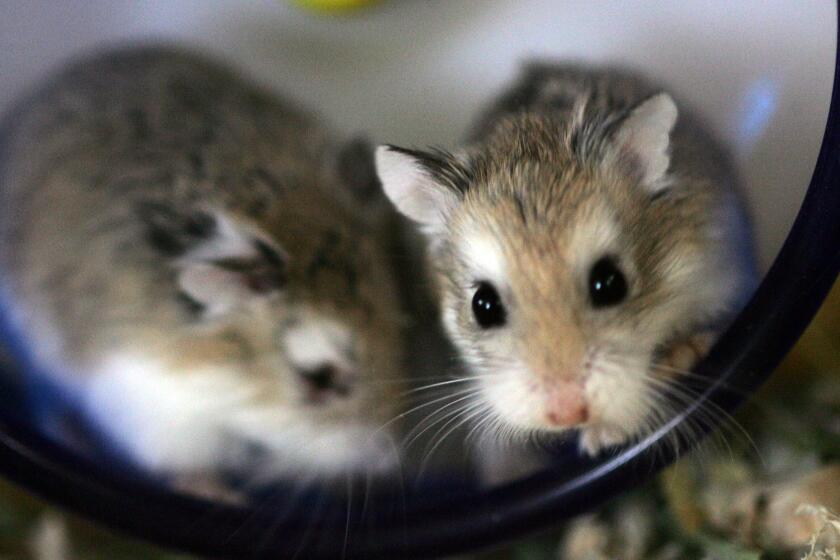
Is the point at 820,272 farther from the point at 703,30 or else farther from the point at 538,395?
the point at 703,30

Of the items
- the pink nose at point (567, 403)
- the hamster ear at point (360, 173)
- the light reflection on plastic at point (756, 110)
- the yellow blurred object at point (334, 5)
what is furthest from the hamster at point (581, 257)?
the yellow blurred object at point (334, 5)

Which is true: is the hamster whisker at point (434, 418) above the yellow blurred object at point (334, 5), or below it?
below

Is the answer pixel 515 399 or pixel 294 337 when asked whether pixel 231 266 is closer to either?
pixel 294 337

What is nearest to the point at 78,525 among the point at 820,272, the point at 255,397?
the point at 255,397

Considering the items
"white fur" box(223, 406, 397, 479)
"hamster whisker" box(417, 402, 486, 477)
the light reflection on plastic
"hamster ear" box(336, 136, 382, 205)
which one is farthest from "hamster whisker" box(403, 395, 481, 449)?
the light reflection on plastic

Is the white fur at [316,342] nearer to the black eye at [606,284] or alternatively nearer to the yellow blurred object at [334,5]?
the black eye at [606,284]

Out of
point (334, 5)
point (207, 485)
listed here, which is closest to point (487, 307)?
point (207, 485)
